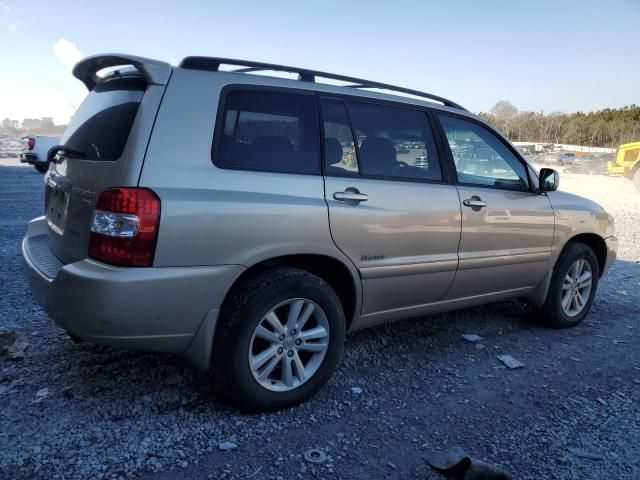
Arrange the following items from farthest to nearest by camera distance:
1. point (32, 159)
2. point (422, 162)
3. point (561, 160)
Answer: point (561, 160) < point (32, 159) < point (422, 162)

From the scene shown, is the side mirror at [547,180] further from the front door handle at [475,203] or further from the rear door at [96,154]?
the rear door at [96,154]

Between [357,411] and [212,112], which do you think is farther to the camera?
[357,411]

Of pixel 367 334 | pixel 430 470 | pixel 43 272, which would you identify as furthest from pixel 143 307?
pixel 367 334

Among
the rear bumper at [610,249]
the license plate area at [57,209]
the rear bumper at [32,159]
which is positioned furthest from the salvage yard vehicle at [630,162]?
the rear bumper at [32,159]

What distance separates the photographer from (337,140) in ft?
9.88

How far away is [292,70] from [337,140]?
50 centimetres

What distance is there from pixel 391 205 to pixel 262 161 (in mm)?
877

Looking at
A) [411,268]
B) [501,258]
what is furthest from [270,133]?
[501,258]

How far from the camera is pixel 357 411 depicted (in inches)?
110

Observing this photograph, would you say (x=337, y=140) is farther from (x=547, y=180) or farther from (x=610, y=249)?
(x=610, y=249)

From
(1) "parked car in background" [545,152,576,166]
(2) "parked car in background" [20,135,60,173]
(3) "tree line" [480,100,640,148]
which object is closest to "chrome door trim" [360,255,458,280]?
(2) "parked car in background" [20,135,60,173]

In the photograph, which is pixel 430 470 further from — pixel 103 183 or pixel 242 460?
pixel 103 183

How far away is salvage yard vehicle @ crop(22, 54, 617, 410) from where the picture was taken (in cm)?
232

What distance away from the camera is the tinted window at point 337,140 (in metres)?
2.94
